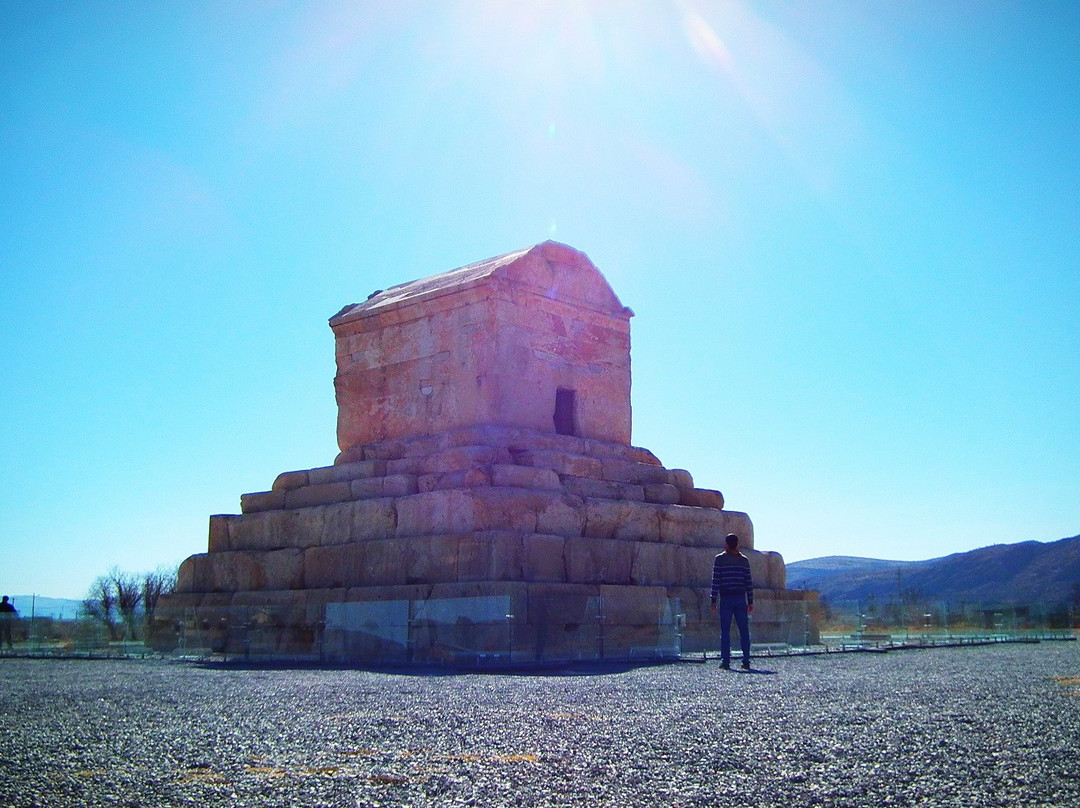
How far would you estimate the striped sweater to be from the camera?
42.6 ft

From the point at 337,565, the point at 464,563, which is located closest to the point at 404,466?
the point at 337,565

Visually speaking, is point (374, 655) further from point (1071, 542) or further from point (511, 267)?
point (1071, 542)

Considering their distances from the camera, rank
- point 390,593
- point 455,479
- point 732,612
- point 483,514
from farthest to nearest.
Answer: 1. point 455,479
2. point 483,514
3. point 390,593
4. point 732,612

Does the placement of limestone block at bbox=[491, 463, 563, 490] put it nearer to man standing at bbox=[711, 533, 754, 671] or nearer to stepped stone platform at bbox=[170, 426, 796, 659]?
stepped stone platform at bbox=[170, 426, 796, 659]

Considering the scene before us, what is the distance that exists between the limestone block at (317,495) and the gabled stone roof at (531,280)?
3324 mm

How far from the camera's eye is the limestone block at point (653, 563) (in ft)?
53.5

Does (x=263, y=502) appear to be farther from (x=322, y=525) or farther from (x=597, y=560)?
(x=597, y=560)

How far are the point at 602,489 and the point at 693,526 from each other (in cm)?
178

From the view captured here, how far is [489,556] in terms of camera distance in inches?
568

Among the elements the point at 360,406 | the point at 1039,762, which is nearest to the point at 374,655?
the point at 360,406

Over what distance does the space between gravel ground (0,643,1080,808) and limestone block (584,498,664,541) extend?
240 inches

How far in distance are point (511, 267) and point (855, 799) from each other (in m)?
14.1

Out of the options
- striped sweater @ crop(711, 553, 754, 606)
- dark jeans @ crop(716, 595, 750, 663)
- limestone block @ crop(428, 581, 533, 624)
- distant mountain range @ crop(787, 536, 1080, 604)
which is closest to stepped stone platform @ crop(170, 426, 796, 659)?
limestone block @ crop(428, 581, 533, 624)

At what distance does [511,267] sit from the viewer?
59.0 ft
